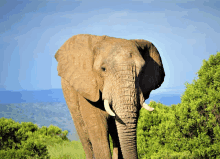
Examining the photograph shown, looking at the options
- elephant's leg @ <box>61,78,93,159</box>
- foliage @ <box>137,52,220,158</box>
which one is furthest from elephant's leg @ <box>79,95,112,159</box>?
foliage @ <box>137,52,220,158</box>

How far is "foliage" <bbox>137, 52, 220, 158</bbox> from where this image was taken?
38.4ft

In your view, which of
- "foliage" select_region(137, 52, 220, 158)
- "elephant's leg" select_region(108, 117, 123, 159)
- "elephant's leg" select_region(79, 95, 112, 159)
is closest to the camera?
"elephant's leg" select_region(79, 95, 112, 159)

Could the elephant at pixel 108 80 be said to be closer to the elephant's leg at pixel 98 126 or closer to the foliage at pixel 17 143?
the elephant's leg at pixel 98 126

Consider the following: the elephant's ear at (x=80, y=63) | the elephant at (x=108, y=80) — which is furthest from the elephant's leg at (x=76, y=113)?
the elephant's ear at (x=80, y=63)

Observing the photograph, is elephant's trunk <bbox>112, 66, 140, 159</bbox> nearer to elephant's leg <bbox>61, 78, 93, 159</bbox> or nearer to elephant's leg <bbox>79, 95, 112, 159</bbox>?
elephant's leg <bbox>79, 95, 112, 159</bbox>

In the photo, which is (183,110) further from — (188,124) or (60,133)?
(60,133)

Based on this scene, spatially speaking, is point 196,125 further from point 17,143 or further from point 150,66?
point 17,143

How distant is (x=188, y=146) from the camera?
11.9 meters

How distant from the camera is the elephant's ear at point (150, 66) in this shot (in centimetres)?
570

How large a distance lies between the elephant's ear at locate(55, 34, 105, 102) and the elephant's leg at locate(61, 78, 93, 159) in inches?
29.5

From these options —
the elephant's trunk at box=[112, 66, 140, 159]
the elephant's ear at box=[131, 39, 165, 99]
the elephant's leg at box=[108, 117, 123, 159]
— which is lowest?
the elephant's leg at box=[108, 117, 123, 159]

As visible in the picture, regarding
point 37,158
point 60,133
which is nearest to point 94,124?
point 37,158

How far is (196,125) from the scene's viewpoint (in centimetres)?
1209

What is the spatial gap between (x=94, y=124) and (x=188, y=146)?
7.94m
